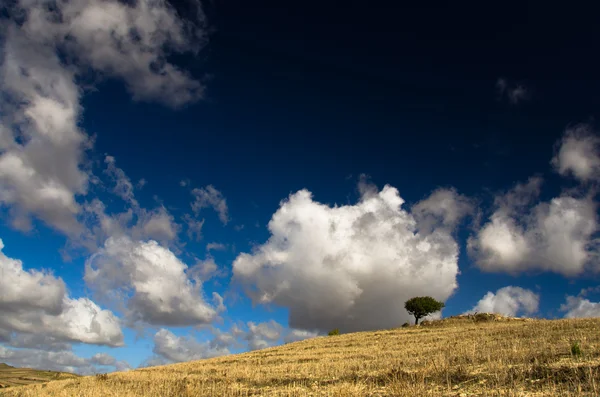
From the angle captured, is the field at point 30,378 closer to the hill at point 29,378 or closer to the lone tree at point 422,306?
the hill at point 29,378

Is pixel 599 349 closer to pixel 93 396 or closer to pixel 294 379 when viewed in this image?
pixel 294 379

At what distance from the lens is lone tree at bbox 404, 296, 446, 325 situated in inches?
3642

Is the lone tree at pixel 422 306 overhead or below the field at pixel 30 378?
overhead

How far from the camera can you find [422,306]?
92562 mm

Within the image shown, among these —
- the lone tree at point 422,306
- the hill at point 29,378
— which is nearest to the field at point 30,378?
the hill at point 29,378

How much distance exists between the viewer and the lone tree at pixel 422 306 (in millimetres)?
92500

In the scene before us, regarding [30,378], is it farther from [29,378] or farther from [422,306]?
[422,306]

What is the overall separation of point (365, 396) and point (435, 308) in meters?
84.4

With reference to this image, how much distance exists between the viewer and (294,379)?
23.3 meters

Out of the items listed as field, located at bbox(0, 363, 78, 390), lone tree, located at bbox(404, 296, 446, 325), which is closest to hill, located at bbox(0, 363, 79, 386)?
field, located at bbox(0, 363, 78, 390)

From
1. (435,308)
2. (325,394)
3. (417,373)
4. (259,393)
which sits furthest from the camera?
(435,308)

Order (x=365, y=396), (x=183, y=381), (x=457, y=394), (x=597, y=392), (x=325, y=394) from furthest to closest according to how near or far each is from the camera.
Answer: (x=183, y=381)
(x=325, y=394)
(x=365, y=396)
(x=457, y=394)
(x=597, y=392)

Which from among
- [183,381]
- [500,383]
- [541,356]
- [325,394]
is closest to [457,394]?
[500,383]

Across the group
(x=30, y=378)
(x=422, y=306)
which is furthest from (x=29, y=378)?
(x=422, y=306)
